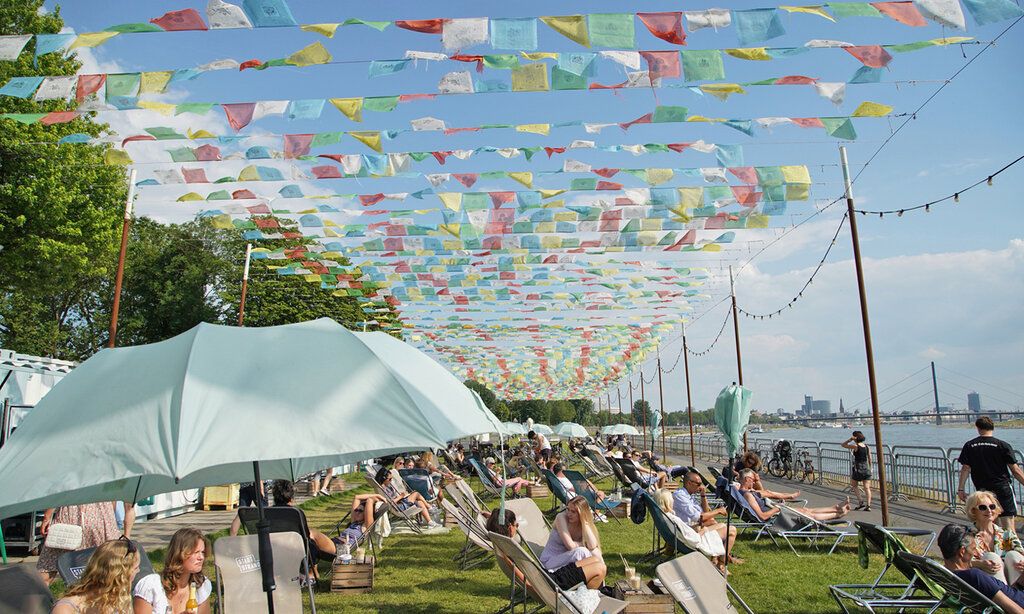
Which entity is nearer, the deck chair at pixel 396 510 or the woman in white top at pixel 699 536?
the woman in white top at pixel 699 536

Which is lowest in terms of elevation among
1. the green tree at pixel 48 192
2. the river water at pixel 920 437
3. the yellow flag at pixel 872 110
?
the river water at pixel 920 437

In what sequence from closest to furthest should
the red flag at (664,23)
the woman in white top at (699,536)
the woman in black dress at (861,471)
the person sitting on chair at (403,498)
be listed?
the red flag at (664,23) → the woman in white top at (699,536) → the person sitting on chair at (403,498) → the woman in black dress at (861,471)

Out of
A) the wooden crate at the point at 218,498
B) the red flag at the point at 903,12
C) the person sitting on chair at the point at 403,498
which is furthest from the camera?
the wooden crate at the point at 218,498

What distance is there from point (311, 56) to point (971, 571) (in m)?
6.10

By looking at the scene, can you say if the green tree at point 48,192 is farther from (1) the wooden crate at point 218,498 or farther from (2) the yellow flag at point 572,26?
(2) the yellow flag at point 572,26

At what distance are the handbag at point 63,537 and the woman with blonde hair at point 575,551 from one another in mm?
3525

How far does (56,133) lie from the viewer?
49.3ft

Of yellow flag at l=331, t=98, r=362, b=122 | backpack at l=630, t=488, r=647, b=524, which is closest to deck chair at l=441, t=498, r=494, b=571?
backpack at l=630, t=488, r=647, b=524

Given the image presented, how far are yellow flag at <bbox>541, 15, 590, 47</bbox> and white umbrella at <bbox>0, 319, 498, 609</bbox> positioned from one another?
12.1ft

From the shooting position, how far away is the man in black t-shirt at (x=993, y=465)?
729 centimetres

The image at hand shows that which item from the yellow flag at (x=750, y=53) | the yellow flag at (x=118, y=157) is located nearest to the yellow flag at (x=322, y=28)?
the yellow flag at (x=750, y=53)

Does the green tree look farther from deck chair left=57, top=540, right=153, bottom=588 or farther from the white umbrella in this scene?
the white umbrella

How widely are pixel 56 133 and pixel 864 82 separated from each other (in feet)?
48.7

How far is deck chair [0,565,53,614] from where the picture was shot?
145 inches
